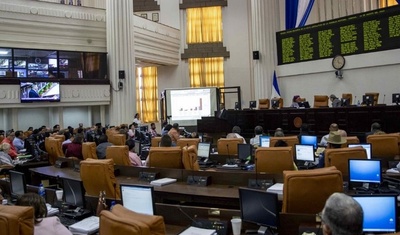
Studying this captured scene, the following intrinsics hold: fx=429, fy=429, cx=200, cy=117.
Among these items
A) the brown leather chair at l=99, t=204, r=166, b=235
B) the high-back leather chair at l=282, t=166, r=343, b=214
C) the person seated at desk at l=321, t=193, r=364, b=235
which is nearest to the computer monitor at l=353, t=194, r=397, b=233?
the high-back leather chair at l=282, t=166, r=343, b=214

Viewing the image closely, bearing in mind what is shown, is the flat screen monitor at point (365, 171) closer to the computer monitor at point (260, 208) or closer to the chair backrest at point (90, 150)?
the computer monitor at point (260, 208)

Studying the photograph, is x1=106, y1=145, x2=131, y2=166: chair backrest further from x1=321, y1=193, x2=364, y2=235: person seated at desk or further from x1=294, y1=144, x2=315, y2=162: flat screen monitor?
x1=321, y1=193, x2=364, y2=235: person seated at desk

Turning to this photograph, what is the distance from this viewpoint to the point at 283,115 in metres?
13.9

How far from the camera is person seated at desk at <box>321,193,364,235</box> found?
2180 mm

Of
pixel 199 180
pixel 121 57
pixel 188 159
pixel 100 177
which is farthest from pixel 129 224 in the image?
pixel 121 57

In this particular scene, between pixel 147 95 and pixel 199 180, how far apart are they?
17612 mm

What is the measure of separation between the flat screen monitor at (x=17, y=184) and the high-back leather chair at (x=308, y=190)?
3.66 meters

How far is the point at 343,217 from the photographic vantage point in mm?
2193

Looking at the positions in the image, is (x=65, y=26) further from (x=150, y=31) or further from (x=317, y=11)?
(x=317, y=11)

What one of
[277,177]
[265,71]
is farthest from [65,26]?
[277,177]

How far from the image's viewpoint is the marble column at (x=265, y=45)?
16.7 m

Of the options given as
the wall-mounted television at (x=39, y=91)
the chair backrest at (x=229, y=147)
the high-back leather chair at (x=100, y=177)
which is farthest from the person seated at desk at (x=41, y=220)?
the wall-mounted television at (x=39, y=91)

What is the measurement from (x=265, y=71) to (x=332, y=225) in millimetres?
14812

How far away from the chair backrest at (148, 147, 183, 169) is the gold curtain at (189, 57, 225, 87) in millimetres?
16007
